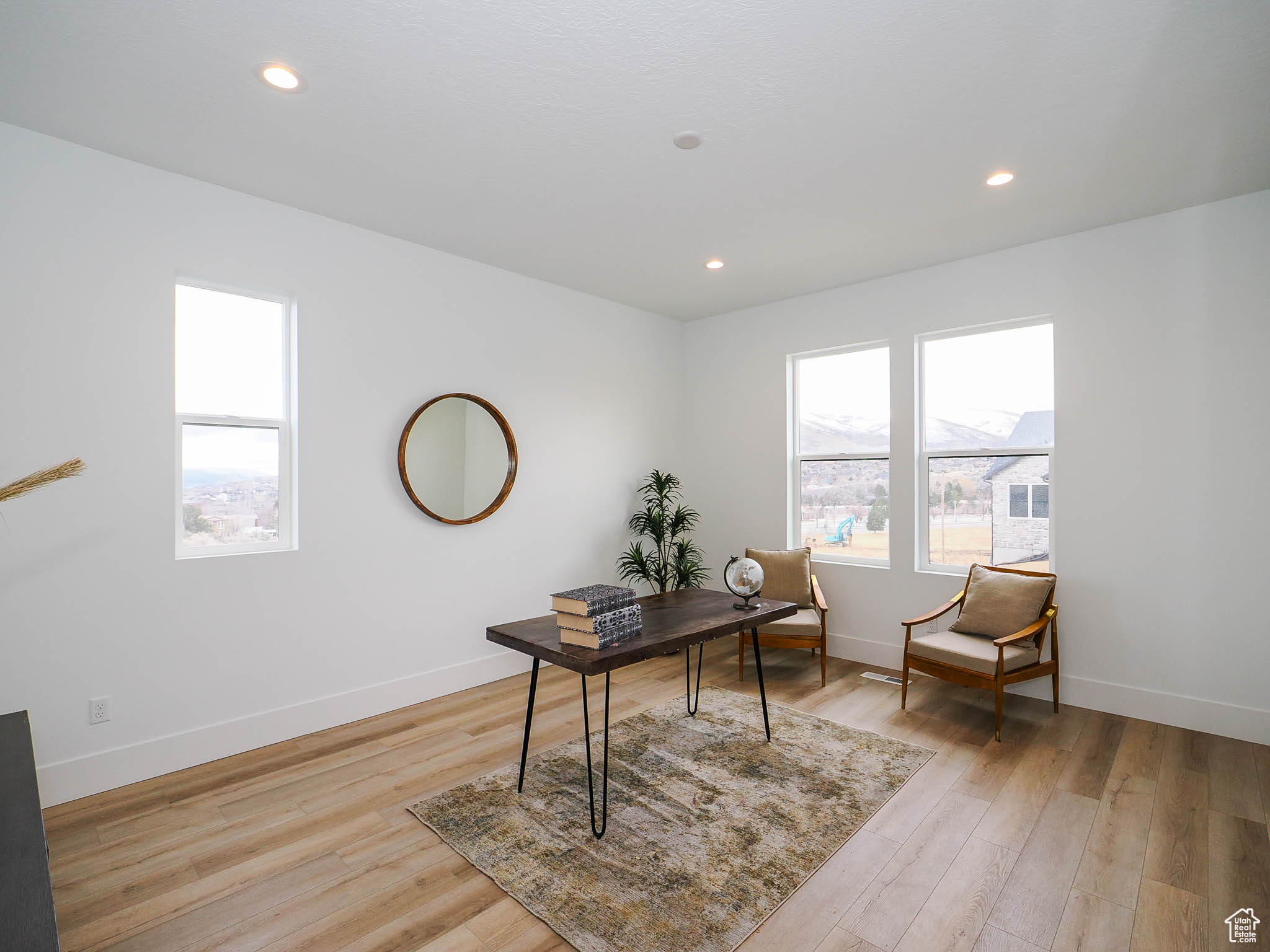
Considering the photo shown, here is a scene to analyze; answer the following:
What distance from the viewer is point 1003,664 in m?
3.33

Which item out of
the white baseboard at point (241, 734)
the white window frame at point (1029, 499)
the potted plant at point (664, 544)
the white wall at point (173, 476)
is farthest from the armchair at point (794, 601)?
the white baseboard at point (241, 734)

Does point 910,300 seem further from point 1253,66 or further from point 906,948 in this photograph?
point 906,948

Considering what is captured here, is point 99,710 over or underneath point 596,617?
underneath

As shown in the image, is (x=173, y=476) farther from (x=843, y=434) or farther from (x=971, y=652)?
(x=843, y=434)

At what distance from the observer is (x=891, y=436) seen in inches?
180

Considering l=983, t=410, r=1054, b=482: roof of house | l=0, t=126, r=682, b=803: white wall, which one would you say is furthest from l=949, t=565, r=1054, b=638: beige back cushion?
l=0, t=126, r=682, b=803: white wall

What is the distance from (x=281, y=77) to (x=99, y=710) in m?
2.79

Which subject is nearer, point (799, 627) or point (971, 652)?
point (971, 652)

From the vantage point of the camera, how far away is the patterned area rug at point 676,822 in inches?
79.5

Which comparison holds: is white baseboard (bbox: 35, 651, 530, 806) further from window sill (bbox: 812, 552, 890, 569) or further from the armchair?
window sill (bbox: 812, 552, 890, 569)

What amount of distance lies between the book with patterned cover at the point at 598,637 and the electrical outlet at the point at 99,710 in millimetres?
2126

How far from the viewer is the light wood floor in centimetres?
194

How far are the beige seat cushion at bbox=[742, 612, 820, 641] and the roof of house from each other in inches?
60.3

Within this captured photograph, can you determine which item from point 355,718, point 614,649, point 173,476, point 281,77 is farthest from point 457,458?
point 281,77
